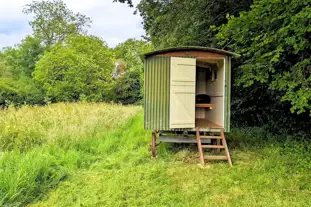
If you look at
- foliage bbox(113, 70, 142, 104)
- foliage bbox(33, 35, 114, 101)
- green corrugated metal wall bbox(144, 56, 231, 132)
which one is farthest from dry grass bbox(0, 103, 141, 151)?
Result: foliage bbox(113, 70, 142, 104)

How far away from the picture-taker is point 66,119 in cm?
724

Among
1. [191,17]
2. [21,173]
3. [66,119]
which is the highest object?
[191,17]

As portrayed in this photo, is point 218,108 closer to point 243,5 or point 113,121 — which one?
point 243,5

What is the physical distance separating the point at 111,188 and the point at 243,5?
555 cm

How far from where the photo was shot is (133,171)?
4.41m

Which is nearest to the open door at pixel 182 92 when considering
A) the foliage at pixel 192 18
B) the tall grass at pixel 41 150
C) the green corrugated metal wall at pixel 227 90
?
the green corrugated metal wall at pixel 227 90

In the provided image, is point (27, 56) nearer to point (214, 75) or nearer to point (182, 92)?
point (214, 75)

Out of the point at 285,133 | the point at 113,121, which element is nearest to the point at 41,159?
the point at 113,121

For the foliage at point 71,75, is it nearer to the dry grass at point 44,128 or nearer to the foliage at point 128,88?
the foliage at point 128,88

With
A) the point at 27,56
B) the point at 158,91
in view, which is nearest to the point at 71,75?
the point at 27,56

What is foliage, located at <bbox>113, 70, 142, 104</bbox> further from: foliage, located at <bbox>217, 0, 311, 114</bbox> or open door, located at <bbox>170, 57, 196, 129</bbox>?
foliage, located at <bbox>217, 0, 311, 114</bbox>

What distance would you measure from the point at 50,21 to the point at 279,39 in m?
25.1

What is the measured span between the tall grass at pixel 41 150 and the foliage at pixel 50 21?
19255 millimetres

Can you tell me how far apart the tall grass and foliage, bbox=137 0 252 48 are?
3360 mm
